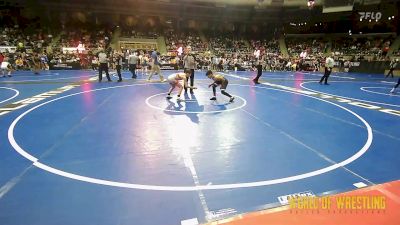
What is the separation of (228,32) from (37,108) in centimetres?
3597

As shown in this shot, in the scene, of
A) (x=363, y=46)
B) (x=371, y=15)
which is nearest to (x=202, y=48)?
(x=371, y=15)

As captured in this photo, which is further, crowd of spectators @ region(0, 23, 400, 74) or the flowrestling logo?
the flowrestling logo

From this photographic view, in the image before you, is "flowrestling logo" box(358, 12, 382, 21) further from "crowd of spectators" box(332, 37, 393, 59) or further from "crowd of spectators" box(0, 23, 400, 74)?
"crowd of spectators" box(0, 23, 400, 74)

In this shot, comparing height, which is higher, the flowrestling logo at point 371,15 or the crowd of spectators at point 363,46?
the flowrestling logo at point 371,15

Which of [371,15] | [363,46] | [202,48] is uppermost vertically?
[371,15]

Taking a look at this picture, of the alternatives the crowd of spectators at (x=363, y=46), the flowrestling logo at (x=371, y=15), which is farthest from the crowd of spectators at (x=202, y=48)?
the flowrestling logo at (x=371, y=15)

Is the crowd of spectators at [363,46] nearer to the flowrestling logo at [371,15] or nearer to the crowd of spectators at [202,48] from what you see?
the crowd of spectators at [202,48]

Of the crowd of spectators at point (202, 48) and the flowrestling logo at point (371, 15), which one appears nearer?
the crowd of spectators at point (202, 48)

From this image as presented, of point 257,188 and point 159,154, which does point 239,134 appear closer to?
point 159,154

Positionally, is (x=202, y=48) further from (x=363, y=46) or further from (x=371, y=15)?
(x=363, y=46)

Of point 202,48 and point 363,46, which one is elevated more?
point 363,46

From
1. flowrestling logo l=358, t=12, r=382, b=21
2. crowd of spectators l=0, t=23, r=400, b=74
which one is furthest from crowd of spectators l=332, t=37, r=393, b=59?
flowrestling logo l=358, t=12, r=382, b=21

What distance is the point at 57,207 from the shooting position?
3533mm

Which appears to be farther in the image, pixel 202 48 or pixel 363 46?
pixel 202 48
